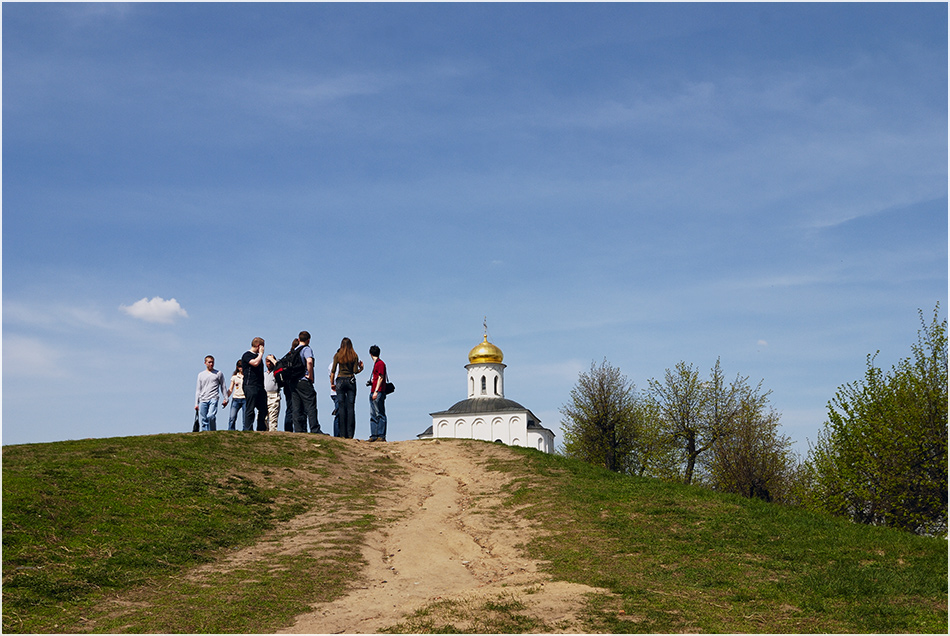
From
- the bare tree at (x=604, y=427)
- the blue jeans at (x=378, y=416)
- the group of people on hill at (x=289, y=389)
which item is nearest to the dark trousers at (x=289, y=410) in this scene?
the group of people on hill at (x=289, y=389)

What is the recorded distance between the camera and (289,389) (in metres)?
20.0

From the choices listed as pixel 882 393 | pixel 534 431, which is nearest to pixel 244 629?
pixel 882 393

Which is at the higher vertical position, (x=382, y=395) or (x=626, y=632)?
(x=382, y=395)

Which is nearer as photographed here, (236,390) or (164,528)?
(164,528)

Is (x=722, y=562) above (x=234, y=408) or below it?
below

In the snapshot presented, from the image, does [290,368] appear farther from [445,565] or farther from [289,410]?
[445,565]

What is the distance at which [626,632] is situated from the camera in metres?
7.84

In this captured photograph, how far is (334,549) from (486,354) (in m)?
54.1

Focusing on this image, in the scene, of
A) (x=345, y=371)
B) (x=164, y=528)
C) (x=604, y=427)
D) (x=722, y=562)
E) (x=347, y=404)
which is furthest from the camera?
(x=604, y=427)

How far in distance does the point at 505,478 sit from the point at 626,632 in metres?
10.2

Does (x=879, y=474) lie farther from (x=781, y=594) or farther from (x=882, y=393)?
(x=781, y=594)

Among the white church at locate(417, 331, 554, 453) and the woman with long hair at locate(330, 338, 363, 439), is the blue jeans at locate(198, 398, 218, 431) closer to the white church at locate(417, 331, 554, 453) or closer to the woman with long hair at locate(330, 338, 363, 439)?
the woman with long hair at locate(330, 338, 363, 439)

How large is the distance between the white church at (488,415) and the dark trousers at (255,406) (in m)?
41.3

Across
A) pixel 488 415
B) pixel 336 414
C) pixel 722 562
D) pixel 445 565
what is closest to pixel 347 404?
pixel 336 414
